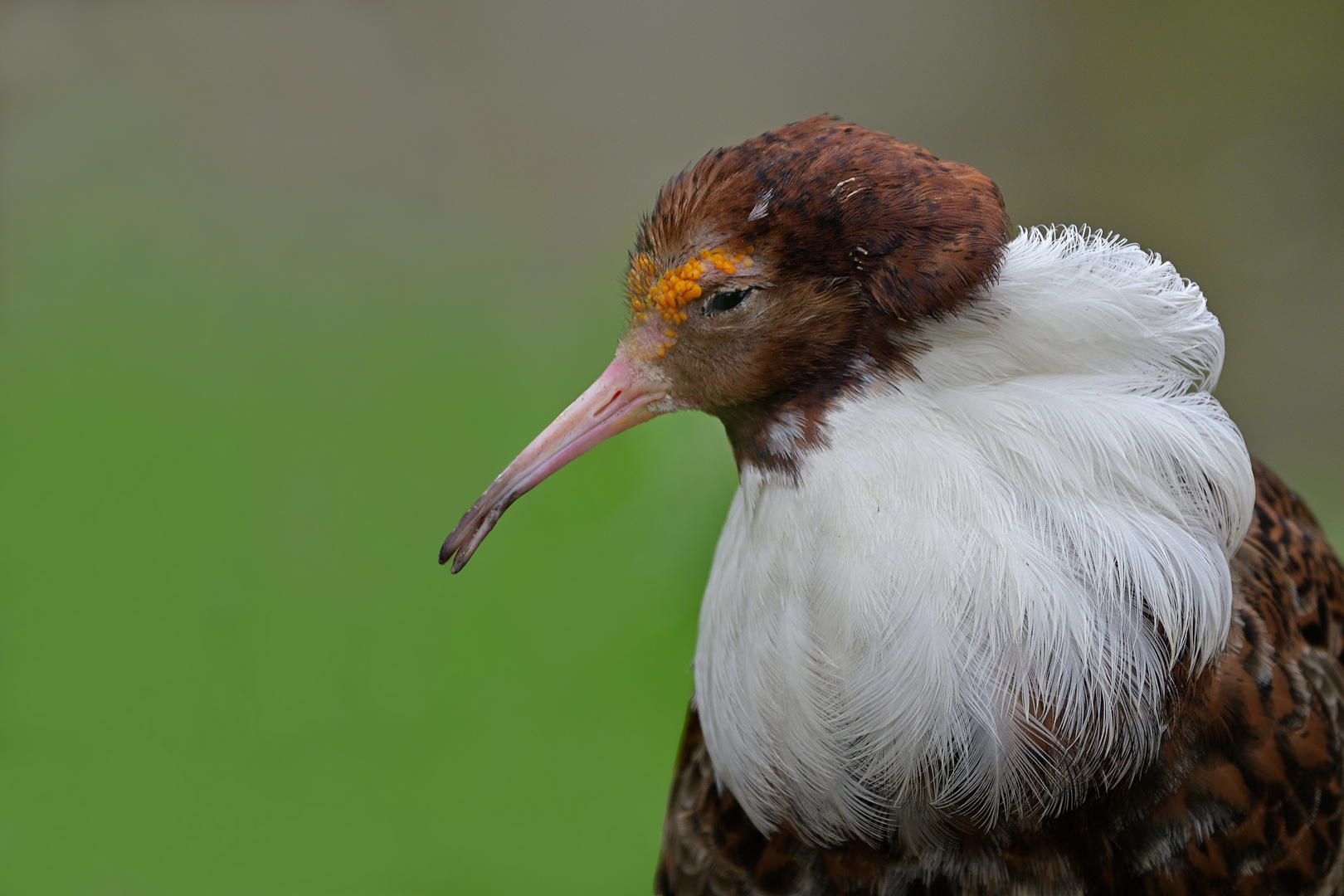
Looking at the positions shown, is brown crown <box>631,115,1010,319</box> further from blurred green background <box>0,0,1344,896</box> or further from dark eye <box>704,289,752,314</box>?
blurred green background <box>0,0,1344,896</box>

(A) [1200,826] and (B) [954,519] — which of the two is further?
(A) [1200,826]

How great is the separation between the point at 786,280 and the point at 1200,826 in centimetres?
62

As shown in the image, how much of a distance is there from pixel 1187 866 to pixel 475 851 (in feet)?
3.78

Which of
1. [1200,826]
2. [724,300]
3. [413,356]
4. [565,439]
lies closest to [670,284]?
[724,300]

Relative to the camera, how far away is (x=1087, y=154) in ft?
9.16

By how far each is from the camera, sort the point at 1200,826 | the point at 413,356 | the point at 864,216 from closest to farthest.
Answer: the point at 864,216 → the point at 1200,826 → the point at 413,356

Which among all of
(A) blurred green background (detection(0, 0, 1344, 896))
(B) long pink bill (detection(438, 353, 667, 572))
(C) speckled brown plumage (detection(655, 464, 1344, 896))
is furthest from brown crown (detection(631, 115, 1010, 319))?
(A) blurred green background (detection(0, 0, 1344, 896))

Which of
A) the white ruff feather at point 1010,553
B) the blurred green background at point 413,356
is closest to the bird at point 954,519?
the white ruff feather at point 1010,553

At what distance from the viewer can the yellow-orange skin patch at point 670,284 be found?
0.96m

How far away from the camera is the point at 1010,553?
916 millimetres

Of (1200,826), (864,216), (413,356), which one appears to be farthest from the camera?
(413,356)

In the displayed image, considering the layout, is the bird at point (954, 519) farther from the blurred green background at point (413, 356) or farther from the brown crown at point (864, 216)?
the blurred green background at point (413, 356)

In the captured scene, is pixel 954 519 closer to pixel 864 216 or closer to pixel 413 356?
pixel 864 216

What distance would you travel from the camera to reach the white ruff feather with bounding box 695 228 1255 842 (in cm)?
92
